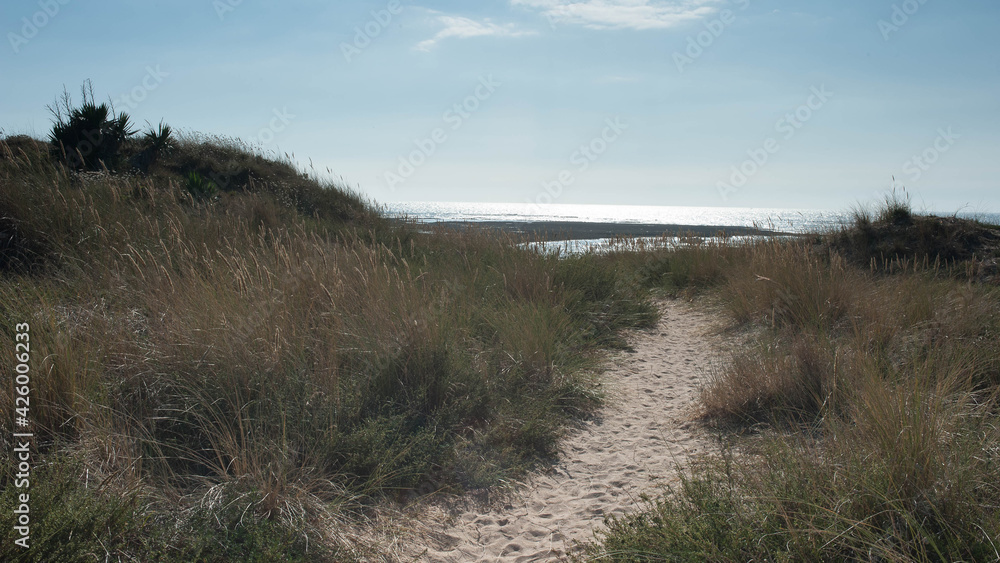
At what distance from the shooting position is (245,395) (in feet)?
9.77

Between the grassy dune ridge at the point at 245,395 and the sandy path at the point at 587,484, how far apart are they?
0.22m

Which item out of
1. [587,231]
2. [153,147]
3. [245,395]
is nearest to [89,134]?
[153,147]

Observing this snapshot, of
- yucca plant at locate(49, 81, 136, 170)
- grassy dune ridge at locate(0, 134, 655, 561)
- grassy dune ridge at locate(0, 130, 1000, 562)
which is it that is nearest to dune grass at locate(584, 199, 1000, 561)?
grassy dune ridge at locate(0, 130, 1000, 562)

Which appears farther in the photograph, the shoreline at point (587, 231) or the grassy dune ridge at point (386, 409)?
the shoreline at point (587, 231)

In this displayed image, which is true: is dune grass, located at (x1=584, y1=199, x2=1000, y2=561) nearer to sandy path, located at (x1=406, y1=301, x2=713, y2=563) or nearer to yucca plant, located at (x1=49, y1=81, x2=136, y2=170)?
sandy path, located at (x1=406, y1=301, x2=713, y2=563)

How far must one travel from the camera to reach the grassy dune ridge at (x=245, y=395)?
2.20 metres

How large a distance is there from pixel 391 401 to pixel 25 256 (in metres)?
4.29

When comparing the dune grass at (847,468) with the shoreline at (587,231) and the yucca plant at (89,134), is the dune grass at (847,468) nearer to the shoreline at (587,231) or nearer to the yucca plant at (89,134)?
the shoreline at (587,231)

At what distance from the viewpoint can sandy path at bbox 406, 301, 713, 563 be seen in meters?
2.66

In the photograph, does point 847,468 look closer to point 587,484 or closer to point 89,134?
point 587,484

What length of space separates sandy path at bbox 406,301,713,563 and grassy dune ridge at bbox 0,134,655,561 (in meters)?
0.22

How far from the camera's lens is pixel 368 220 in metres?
13.2

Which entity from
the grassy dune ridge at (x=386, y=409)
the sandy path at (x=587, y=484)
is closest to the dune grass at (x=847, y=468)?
the grassy dune ridge at (x=386, y=409)

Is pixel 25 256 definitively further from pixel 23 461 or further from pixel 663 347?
pixel 663 347
